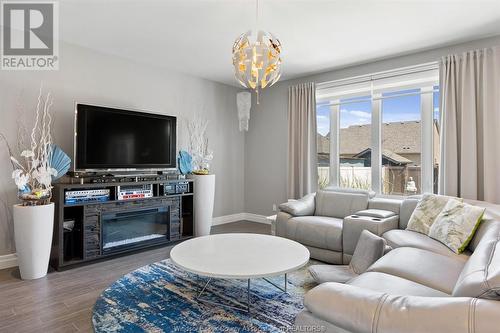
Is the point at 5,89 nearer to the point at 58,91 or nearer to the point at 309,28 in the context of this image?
the point at 58,91

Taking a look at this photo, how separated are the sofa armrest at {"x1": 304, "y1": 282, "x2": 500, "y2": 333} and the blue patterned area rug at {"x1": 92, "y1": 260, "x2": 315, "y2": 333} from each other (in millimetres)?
1141

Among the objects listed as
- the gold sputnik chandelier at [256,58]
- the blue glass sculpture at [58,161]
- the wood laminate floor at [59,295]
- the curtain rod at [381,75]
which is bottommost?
the wood laminate floor at [59,295]

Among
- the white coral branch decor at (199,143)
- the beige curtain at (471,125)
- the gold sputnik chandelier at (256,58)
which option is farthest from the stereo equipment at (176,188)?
the beige curtain at (471,125)

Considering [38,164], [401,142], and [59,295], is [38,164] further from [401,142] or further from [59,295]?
[401,142]

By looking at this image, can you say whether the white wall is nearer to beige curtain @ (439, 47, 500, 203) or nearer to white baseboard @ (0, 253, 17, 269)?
white baseboard @ (0, 253, 17, 269)

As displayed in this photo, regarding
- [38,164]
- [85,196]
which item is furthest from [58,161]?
[85,196]

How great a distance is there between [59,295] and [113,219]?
1.12m

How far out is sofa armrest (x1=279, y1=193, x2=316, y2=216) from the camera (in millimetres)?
3768

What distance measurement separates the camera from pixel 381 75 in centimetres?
409

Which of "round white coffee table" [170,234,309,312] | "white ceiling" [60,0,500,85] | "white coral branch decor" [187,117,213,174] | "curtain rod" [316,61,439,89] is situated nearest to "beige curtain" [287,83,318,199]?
"curtain rod" [316,61,439,89]

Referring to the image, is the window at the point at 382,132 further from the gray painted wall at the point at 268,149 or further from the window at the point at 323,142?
the gray painted wall at the point at 268,149

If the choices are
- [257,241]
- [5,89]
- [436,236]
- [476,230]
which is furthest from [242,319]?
[5,89]

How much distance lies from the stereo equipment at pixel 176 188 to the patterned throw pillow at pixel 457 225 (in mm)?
3059

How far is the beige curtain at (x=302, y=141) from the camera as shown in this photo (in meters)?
4.75
